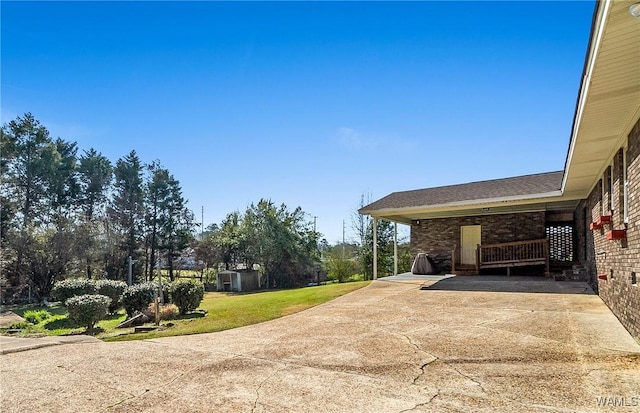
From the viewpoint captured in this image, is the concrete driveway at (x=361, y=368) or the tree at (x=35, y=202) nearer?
the concrete driveway at (x=361, y=368)

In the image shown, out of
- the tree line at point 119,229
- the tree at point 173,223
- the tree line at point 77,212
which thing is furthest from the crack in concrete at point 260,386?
the tree at point 173,223

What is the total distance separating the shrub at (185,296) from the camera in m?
11.3

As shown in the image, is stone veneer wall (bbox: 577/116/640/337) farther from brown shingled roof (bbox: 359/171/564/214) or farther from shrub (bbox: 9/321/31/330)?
shrub (bbox: 9/321/31/330)

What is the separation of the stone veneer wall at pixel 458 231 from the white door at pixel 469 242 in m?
0.21

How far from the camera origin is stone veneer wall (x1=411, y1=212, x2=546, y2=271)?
15.4 metres

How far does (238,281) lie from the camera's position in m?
28.0

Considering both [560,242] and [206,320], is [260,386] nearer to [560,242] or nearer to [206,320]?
[206,320]

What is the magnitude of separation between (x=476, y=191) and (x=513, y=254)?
8.83 feet

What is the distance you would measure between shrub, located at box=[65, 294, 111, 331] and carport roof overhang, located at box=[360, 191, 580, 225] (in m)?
9.16

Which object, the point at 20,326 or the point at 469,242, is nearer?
the point at 20,326

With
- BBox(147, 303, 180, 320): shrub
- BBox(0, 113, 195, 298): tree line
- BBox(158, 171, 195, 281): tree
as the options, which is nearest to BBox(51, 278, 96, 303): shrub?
BBox(147, 303, 180, 320): shrub

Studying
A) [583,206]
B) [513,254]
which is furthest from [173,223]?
[583,206]

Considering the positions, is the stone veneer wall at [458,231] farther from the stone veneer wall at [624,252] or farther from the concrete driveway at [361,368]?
the concrete driveway at [361,368]

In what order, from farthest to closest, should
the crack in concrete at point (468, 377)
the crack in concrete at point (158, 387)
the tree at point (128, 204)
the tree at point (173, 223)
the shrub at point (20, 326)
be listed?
the tree at point (173, 223)
the tree at point (128, 204)
the shrub at point (20, 326)
the crack in concrete at point (468, 377)
the crack in concrete at point (158, 387)
